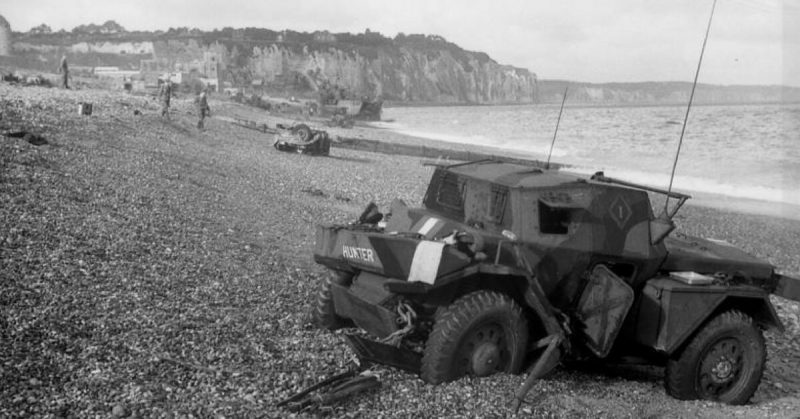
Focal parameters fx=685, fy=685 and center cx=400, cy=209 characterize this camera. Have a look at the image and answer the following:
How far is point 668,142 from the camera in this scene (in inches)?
2235

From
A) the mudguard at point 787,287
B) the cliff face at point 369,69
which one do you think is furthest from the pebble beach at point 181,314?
the cliff face at point 369,69

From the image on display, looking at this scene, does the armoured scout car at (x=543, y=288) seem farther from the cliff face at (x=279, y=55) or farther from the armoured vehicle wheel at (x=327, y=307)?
the cliff face at (x=279, y=55)

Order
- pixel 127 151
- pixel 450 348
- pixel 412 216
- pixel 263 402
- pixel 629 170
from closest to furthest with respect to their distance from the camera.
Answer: pixel 263 402
pixel 450 348
pixel 412 216
pixel 127 151
pixel 629 170

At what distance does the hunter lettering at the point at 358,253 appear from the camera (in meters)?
6.74

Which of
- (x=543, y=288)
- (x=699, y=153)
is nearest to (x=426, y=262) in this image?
(x=543, y=288)

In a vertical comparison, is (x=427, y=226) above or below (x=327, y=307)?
above

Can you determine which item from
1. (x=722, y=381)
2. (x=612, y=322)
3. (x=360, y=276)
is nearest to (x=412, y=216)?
(x=360, y=276)

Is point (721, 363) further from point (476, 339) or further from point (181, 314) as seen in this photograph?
point (181, 314)

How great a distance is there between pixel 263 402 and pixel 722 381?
5.04 m

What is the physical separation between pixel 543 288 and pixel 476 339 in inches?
40.6

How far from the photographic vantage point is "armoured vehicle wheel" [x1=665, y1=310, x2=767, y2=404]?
7.29 m

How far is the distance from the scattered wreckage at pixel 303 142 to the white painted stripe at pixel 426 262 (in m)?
A: 21.6

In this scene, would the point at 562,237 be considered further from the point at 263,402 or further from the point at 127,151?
the point at 127,151

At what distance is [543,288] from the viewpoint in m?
7.16
